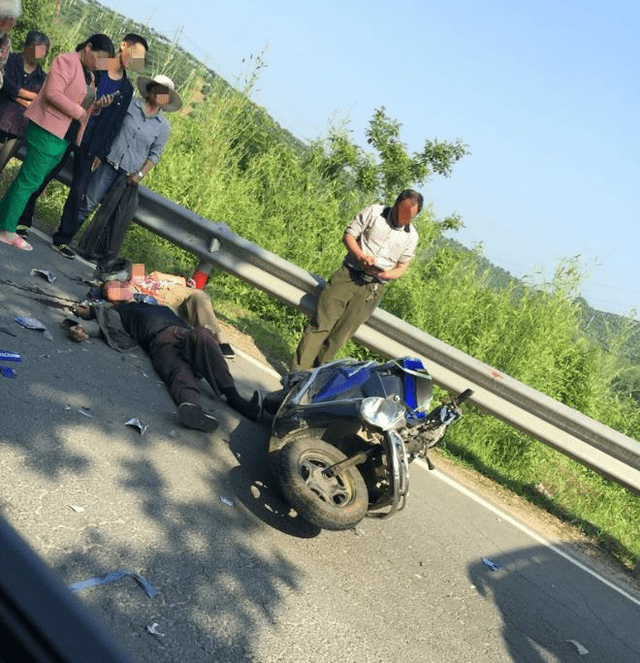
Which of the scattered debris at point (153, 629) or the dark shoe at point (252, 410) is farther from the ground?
the dark shoe at point (252, 410)

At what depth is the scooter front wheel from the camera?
15.8 ft

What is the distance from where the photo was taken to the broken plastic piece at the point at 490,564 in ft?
19.7

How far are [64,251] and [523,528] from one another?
16.2 feet

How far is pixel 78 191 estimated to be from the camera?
8.96 m

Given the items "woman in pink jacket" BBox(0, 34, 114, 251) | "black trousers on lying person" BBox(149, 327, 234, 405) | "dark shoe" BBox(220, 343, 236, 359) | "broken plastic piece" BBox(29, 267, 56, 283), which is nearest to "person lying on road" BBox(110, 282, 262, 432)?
"black trousers on lying person" BBox(149, 327, 234, 405)

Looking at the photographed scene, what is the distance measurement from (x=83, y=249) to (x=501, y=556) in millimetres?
4947

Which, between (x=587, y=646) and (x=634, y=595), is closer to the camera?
(x=587, y=646)

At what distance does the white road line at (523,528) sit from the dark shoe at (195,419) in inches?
101

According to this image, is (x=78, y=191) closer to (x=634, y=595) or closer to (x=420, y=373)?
(x=420, y=373)

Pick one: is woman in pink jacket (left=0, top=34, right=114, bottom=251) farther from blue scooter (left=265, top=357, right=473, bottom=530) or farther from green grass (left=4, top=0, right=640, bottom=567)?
blue scooter (left=265, top=357, right=473, bottom=530)

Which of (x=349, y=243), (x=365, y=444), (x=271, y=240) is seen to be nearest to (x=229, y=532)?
(x=365, y=444)

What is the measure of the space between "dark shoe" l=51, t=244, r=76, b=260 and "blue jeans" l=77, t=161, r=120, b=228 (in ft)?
0.86

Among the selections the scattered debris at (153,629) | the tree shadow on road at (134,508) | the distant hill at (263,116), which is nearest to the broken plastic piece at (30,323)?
the tree shadow on road at (134,508)

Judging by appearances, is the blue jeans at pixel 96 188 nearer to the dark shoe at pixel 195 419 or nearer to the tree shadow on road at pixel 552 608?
the dark shoe at pixel 195 419
